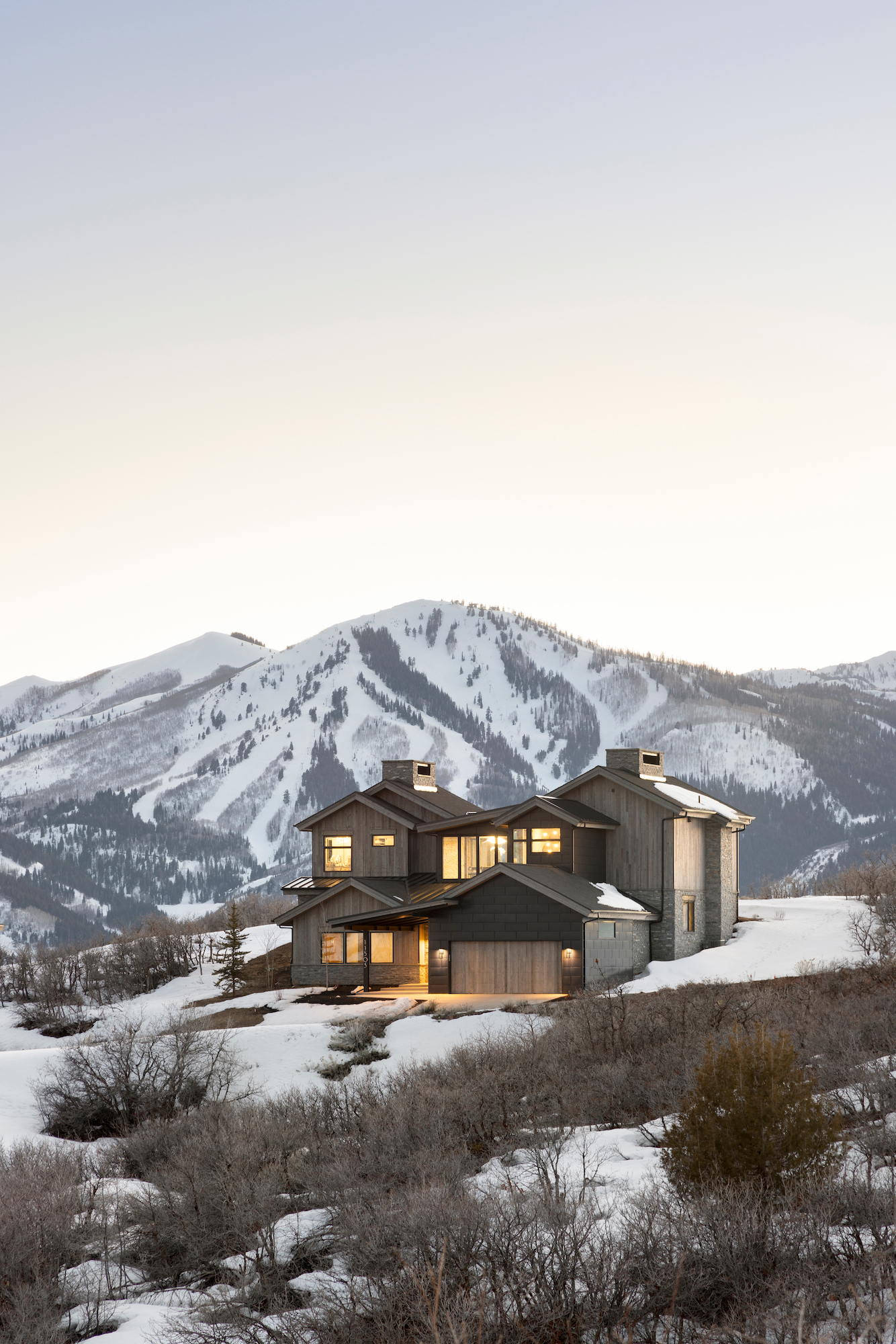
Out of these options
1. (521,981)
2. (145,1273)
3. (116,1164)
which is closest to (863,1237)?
(145,1273)

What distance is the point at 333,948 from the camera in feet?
152

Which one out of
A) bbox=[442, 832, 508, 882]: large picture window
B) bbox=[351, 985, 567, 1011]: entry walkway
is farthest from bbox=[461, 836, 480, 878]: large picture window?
bbox=[351, 985, 567, 1011]: entry walkway

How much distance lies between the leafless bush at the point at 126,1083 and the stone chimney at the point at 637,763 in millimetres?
21957

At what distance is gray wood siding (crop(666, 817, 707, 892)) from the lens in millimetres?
42906

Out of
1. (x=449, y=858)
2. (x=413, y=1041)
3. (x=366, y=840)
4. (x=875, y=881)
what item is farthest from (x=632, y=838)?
(x=413, y=1041)

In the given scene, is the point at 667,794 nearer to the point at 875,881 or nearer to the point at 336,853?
the point at 875,881

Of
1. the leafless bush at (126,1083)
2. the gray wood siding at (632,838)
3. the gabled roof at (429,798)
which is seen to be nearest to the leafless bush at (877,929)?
the gray wood siding at (632,838)

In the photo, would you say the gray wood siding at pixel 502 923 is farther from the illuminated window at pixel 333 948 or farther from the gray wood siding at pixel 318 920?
the illuminated window at pixel 333 948

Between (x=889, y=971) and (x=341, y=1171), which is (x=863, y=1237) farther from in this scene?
(x=889, y=971)

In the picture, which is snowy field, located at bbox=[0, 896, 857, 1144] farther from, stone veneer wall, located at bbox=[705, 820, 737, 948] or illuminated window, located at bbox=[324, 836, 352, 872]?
illuminated window, located at bbox=[324, 836, 352, 872]

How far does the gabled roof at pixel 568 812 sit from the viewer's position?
42312mm

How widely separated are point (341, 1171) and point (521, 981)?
82.2ft

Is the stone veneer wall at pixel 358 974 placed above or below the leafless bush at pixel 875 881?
below

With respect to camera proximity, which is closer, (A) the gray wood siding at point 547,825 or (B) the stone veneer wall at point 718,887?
(A) the gray wood siding at point 547,825
